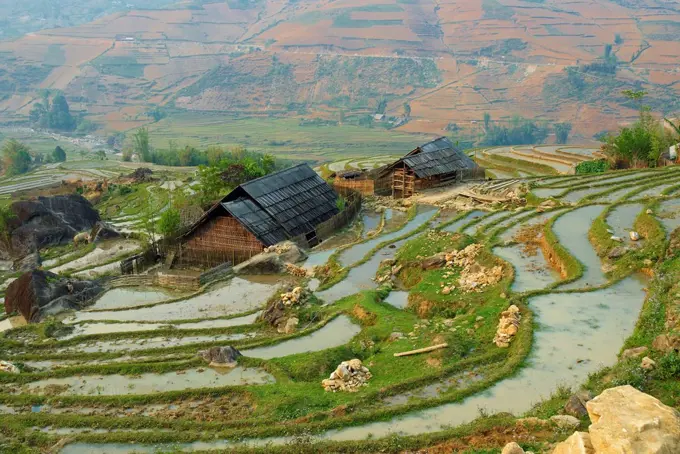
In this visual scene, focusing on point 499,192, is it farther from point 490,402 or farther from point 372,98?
point 372,98

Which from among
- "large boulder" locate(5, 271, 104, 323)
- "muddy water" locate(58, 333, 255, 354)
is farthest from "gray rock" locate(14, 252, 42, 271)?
"muddy water" locate(58, 333, 255, 354)

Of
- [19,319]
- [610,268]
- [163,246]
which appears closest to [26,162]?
[163,246]

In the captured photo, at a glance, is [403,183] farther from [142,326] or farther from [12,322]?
[12,322]

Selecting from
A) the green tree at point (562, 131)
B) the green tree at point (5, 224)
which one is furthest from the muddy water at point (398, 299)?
the green tree at point (562, 131)

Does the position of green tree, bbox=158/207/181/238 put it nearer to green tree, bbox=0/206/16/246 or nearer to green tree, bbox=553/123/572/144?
green tree, bbox=0/206/16/246

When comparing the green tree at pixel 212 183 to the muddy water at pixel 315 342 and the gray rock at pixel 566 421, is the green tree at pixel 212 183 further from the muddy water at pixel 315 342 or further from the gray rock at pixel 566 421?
the gray rock at pixel 566 421

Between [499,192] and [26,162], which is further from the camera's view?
[26,162]
